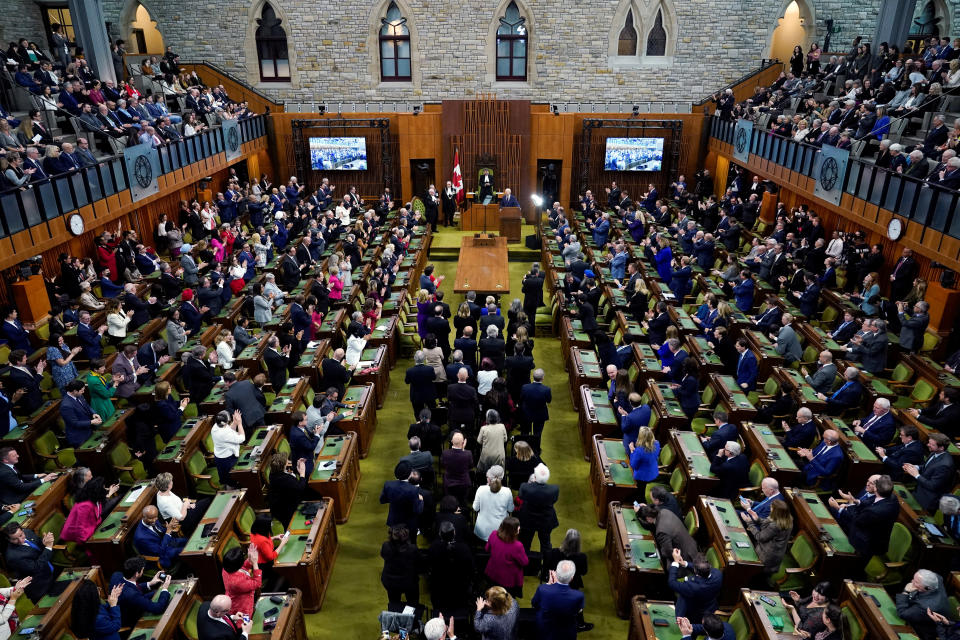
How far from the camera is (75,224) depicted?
11961 millimetres

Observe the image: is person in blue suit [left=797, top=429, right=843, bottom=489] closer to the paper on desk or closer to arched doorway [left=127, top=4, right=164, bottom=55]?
the paper on desk

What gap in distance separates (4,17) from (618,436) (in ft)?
78.6

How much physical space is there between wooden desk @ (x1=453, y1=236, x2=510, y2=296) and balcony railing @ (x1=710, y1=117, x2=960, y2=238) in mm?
7297

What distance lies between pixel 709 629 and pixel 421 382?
542cm

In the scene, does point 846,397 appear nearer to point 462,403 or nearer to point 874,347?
point 874,347

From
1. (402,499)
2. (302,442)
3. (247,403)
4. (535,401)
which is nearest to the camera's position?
(402,499)

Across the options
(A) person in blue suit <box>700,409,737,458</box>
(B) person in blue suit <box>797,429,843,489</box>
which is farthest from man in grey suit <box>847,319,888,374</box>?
(A) person in blue suit <box>700,409,737,458</box>

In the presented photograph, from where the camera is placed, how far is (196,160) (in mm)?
17062

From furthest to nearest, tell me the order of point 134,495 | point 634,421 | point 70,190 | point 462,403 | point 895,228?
point 70,190 < point 895,228 < point 462,403 < point 634,421 < point 134,495

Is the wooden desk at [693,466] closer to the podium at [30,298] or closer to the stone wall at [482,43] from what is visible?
the podium at [30,298]

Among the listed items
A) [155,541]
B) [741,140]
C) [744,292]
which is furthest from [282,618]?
[741,140]

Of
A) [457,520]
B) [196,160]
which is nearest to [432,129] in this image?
[196,160]

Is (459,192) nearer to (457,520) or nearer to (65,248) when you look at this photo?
(65,248)

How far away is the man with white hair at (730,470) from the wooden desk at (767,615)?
62.7 inches
